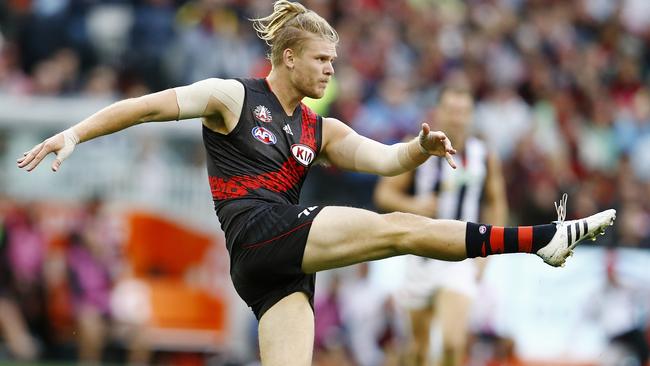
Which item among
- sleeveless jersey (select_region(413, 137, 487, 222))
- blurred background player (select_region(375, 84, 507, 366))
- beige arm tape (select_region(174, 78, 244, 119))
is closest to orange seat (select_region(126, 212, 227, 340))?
blurred background player (select_region(375, 84, 507, 366))

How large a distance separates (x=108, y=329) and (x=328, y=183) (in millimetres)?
3033

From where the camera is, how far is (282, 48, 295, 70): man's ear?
747 cm

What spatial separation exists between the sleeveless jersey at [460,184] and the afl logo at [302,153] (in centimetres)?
306

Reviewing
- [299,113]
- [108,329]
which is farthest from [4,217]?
[299,113]

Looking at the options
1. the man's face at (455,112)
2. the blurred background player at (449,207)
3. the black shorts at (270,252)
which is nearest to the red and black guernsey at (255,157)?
the black shorts at (270,252)

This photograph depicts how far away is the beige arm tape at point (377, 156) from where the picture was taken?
7.44 m

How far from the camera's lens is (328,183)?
14.6 meters

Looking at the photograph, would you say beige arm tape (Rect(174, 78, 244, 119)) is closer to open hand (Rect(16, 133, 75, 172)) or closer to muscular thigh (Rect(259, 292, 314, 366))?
open hand (Rect(16, 133, 75, 172))

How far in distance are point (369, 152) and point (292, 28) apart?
881 millimetres

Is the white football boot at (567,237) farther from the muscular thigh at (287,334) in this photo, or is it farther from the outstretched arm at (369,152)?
the muscular thigh at (287,334)

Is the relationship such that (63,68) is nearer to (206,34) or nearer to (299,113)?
(206,34)

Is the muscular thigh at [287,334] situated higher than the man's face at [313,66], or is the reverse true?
the man's face at [313,66]

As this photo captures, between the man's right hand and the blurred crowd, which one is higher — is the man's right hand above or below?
below

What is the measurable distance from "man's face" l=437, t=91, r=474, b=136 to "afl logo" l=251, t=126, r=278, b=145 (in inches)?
126
